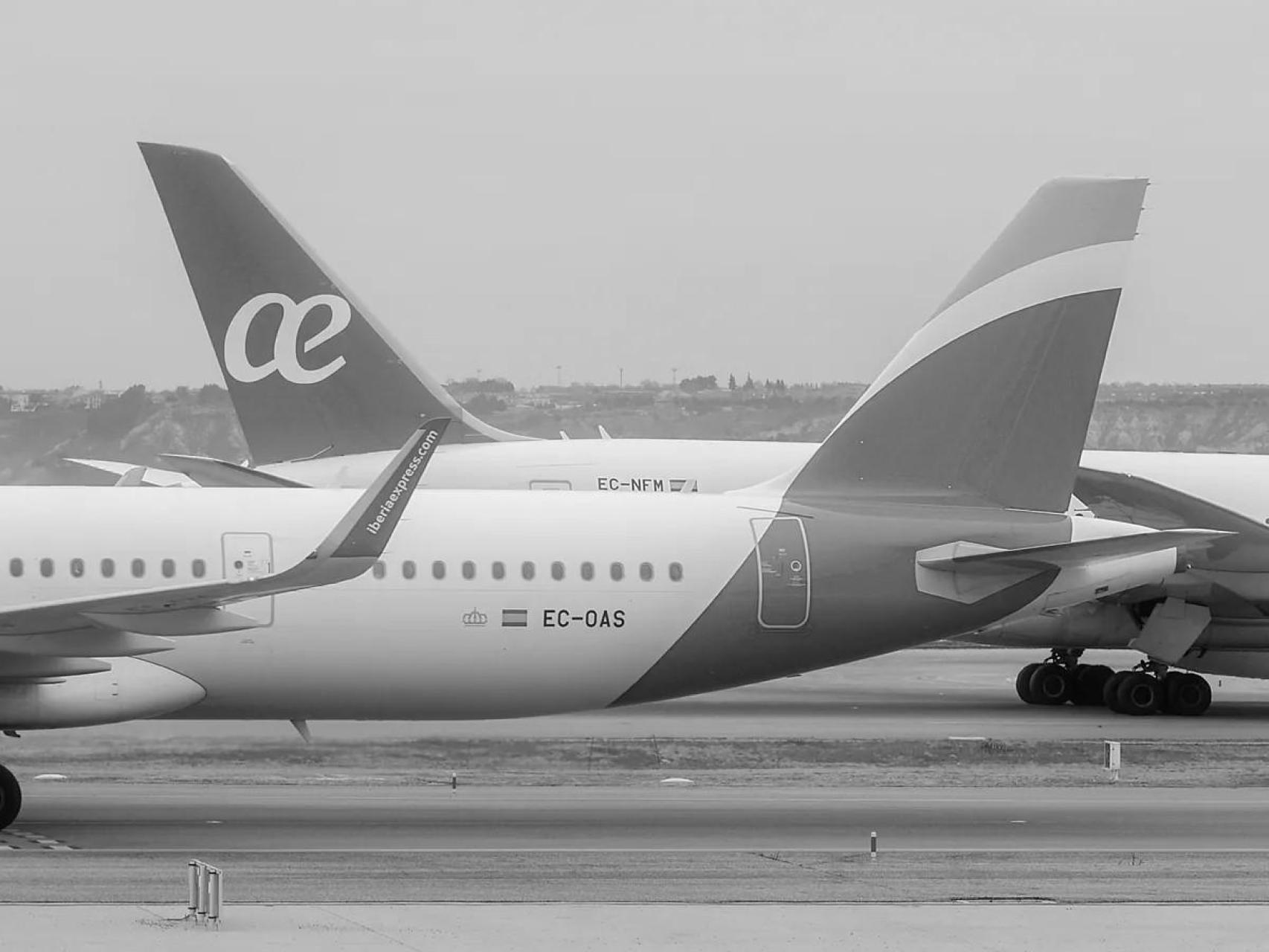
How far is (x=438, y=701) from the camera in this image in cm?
2208

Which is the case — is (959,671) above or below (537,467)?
below

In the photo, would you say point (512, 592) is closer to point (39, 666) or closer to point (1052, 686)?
point (39, 666)

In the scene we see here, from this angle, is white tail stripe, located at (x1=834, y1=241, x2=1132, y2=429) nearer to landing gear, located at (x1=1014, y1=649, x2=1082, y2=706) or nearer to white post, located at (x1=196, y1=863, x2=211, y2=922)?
white post, located at (x1=196, y1=863, x2=211, y2=922)

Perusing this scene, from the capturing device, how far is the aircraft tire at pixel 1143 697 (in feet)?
115

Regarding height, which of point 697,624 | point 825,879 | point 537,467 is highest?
point 537,467

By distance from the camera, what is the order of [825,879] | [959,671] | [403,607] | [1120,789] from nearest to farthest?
[825,879], [403,607], [1120,789], [959,671]

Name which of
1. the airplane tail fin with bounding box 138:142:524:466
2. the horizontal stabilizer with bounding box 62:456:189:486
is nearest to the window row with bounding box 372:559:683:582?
the horizontal stabilizer with bounding box 62:456:189:486

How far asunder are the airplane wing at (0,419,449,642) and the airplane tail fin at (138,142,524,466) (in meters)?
11.6

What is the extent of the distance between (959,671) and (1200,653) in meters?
9.46

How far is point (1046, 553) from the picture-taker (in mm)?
22562

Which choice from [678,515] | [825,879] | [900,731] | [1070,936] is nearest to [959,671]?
[900,731]

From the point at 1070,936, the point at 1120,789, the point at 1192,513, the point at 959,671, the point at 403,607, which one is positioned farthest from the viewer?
the point at 959,671

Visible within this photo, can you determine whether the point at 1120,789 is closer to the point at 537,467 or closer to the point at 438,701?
the point at 438,701

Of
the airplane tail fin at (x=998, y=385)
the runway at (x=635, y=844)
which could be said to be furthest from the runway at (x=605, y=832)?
the airplane tail fin at (x=998, y=385)
